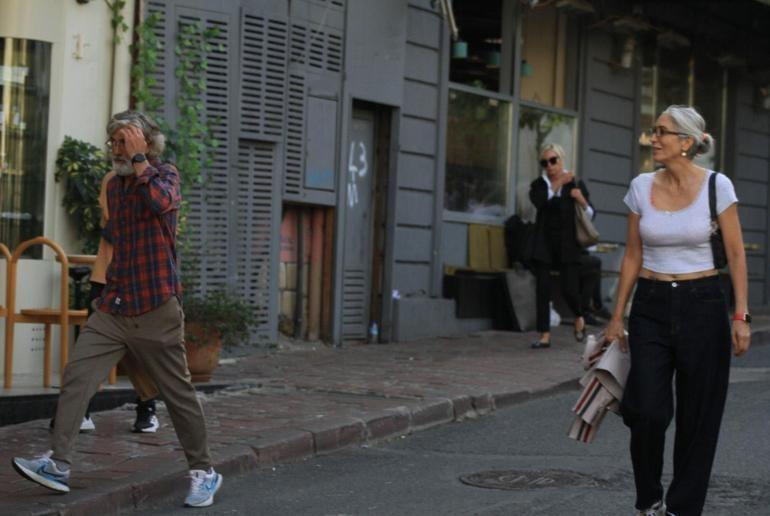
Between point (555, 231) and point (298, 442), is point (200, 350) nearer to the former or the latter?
point (298, 442)

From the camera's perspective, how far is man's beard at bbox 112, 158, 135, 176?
6609 millimetres

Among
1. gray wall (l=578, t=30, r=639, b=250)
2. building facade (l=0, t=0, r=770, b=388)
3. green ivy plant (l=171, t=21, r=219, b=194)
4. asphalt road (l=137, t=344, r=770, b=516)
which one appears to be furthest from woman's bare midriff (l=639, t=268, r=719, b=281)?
gray wall (l=578, t=30, r=639, b=250)

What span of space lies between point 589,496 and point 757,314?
12.8 meters

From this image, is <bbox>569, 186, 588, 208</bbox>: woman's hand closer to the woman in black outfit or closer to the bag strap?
the woman in black outfit

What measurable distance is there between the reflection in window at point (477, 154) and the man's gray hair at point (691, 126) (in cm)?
936

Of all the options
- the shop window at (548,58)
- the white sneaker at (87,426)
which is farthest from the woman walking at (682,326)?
the shop window at (548,58)

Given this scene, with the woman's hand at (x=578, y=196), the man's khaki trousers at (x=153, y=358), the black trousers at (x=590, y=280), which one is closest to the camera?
the man's khaki trousers at (x=153, y=358)

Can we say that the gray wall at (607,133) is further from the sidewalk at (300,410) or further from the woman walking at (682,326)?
the woman walking at (682,326)

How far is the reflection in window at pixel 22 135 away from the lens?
10.5 meters

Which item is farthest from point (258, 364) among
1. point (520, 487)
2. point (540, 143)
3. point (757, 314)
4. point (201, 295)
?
point (757, 314)

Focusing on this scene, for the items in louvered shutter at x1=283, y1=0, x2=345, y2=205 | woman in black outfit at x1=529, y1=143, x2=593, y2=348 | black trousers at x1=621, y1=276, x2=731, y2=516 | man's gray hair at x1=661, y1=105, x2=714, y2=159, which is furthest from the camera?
woman in black outfit at x1=529, y1=143, x2=593, y2=348

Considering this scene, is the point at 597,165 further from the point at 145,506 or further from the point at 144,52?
the point at 145,506

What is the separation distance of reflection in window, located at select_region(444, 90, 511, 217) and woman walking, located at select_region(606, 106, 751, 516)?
370 inches

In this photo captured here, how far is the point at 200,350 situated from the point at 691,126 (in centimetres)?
501
